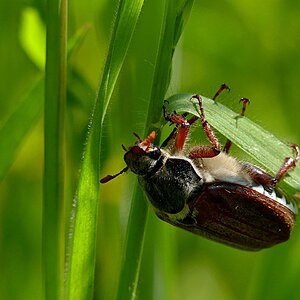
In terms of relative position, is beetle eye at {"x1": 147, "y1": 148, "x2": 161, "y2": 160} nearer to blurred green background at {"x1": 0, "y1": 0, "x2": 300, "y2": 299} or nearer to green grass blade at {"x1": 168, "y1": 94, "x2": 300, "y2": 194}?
blurred green background at {"x1": 0, "y1": 0, "x2": 300, "y2": 299}

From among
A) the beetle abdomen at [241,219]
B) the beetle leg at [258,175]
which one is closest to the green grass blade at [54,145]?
the beetle abdomen at [241,219]

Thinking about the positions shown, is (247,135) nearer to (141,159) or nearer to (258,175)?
(141,159)

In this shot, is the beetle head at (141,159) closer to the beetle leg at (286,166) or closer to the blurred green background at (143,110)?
the blurred green background at (143,110)

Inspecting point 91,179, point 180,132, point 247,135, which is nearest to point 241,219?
point 180,132

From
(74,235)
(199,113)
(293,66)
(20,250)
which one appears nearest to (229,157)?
(199,113)

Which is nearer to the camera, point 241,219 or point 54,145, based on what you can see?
point 54,145
